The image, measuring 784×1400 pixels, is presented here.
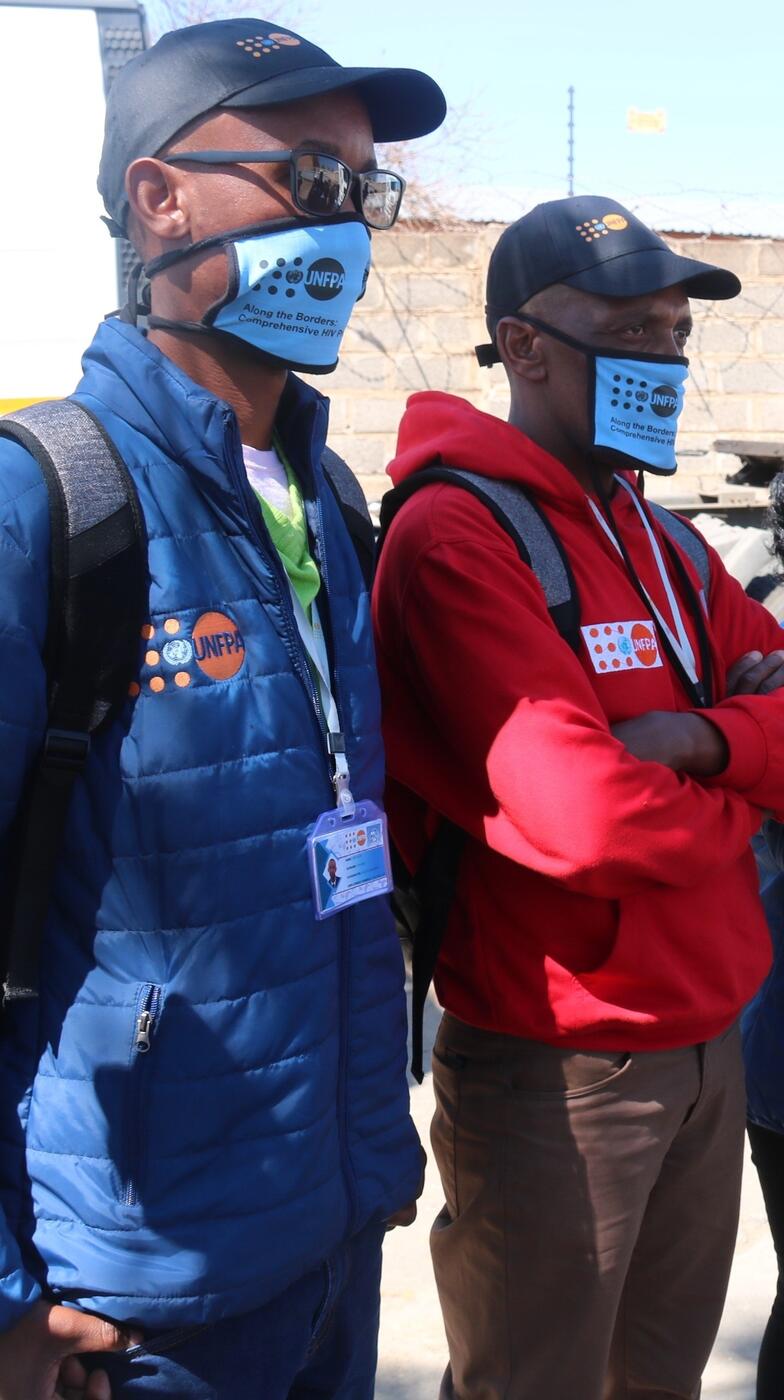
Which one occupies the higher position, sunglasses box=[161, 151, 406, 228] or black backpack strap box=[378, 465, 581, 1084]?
sunglasses box=[161, 151, 406, 228]

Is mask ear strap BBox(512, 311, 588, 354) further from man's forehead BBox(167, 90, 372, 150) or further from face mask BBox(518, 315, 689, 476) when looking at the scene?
man's forehead BBox(167, 90, 372, 150)

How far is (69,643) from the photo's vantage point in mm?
1416

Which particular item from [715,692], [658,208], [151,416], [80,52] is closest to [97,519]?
[151,416]

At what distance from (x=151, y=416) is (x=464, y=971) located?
97 cm

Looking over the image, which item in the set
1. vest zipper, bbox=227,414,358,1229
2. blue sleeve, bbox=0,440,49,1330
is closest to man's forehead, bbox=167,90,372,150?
vest zipper, bbox=227,414,358,1229

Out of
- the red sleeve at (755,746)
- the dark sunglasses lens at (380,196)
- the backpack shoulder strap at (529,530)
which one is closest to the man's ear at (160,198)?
the dark sunglasses lens at (380,196)

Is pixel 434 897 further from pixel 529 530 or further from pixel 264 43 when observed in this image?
pixel 264 43

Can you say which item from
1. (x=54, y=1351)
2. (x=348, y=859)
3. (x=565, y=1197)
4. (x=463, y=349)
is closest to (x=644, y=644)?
(x=348, y=859)

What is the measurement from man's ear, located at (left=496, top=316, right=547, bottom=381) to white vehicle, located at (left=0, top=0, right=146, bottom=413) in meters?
2.44

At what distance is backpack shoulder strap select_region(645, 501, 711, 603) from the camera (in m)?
2.43

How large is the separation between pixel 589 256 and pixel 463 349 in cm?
649

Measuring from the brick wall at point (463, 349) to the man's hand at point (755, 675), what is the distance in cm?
598

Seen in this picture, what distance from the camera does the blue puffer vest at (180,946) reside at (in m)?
1.44

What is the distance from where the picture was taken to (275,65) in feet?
5.38
